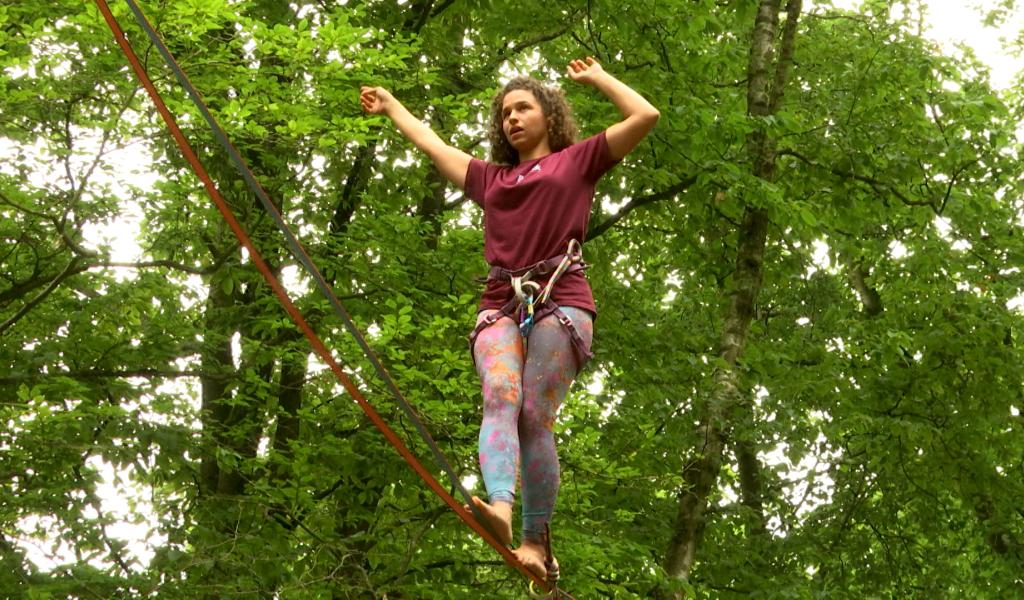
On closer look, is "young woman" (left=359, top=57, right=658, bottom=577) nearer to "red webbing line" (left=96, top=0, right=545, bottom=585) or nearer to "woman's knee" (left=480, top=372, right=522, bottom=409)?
"woman's knee" (left=480, top=372, right=522, bottom=409)

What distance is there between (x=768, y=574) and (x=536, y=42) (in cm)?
482

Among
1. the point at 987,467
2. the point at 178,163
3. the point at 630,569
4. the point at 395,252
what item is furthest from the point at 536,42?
the point at 987,467

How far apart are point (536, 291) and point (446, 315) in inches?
204

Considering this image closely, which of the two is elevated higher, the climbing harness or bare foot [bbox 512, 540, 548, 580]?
the climbing harness

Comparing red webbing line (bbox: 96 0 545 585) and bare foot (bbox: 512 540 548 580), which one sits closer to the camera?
red webbing line (bbox: 96 0 545 585)

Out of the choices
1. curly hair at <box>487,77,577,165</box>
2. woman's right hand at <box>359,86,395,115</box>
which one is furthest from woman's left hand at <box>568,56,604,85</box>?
woman's right hand at <box>359,86,395,115</box>

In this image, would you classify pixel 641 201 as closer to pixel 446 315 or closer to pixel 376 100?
pixel 446 315

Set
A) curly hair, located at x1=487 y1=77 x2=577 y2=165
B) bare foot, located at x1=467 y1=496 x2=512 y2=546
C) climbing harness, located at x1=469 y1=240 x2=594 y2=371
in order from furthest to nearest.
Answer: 1. curly hair, located at x1=487 y1=77 x2=577 y2=165
2. climbing harness, located at x1=469 y1=240 x2=594 y2=371
3. bare foot, located at x1=467 y1=496 x2=512 y2=546

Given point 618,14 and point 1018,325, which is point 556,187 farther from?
point 1018,325

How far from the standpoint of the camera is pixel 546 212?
148 inches

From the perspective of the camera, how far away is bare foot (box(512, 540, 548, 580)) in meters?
3.72

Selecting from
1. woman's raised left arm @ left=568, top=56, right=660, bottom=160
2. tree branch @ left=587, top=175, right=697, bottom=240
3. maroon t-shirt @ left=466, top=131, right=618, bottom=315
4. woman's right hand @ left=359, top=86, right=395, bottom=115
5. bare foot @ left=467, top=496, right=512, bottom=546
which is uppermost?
tree branch @ left=587, top=175, right=697, bottom=240

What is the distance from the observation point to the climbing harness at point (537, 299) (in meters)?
3.70

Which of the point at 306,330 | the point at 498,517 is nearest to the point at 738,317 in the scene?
the point at 498,517
